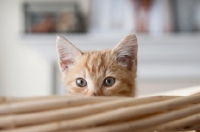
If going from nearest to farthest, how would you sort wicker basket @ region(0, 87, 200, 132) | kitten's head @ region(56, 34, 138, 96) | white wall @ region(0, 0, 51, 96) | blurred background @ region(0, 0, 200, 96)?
wicker basket @ region(0, 87, 200, 132) < kitten's head @ region(56, 34, 138, 96) < blurred background @ region(0, 0, 200, 96) < white wall @ region(0, 0, 51, 96)

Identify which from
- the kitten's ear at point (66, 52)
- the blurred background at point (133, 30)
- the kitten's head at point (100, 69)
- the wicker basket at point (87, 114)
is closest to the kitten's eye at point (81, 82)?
the kitten's head at point (100, 69)

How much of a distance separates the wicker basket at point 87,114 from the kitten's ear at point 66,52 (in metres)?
0.46

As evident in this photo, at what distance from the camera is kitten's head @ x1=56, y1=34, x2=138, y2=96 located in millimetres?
837

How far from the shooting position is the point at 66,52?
949 millimetres

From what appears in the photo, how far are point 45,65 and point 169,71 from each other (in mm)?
909

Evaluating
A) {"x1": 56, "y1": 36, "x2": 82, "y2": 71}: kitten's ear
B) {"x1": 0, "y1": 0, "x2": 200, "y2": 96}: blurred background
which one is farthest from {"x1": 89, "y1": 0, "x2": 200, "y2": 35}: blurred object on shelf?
{"x1": 56, "y1": 36, "x2": 82, "y2": 71}: kitten's ear

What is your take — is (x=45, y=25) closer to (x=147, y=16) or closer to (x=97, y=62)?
(x=147, y=16)

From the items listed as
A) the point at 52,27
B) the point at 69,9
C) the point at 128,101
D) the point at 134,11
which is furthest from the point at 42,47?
the point at 128,101

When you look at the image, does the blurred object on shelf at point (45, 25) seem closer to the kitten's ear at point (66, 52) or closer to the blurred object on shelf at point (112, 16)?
the blurred object on shelf at point (112, 16)

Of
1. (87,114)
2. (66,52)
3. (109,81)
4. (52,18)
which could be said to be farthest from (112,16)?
(87,114)

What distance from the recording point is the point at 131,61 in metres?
0.95

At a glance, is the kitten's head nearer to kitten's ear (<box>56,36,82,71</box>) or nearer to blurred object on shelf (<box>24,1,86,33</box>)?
kitten's ear (<box>56,36,82,71</box>)

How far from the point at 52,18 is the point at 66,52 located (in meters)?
1.30

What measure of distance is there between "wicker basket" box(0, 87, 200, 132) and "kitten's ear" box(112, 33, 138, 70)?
0.41 metres
